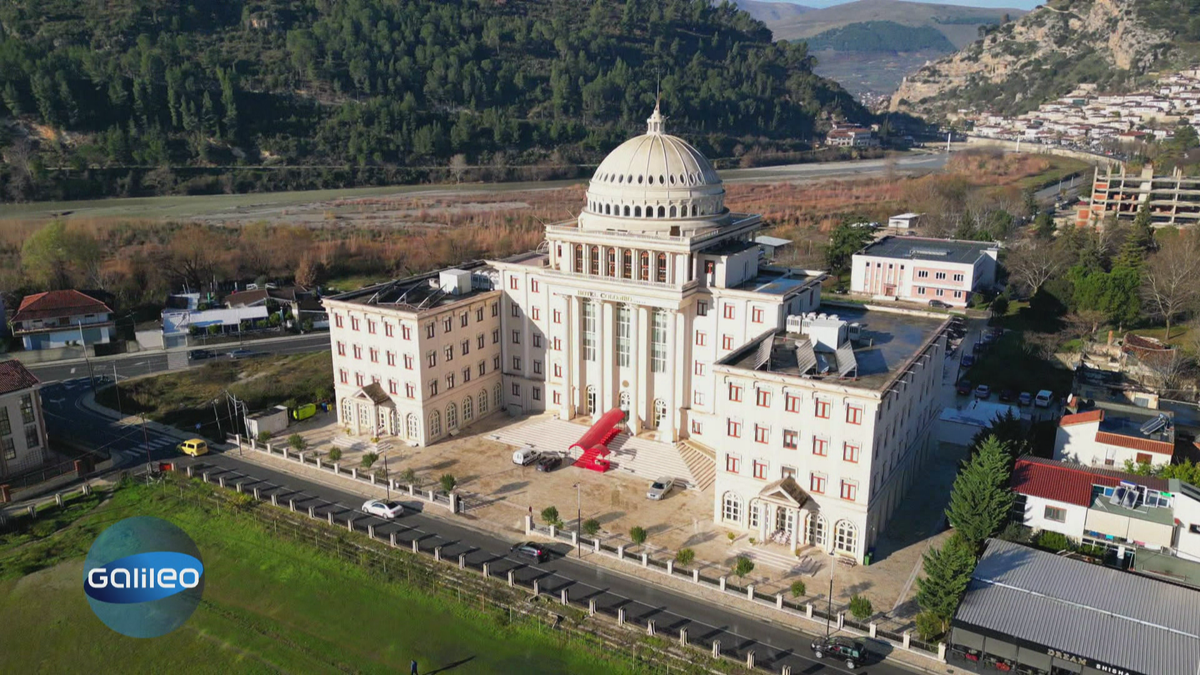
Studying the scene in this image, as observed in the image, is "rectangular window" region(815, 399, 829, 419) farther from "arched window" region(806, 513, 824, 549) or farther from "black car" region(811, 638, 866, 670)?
"black car" region(811, 638, 866, 670)

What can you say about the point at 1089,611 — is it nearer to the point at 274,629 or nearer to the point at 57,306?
the point at 274,629

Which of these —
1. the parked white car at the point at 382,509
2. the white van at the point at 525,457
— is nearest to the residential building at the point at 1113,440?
the white van at the point at 525,457

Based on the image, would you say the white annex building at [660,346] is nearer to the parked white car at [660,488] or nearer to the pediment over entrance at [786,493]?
the pediment over entrance at [786,493]

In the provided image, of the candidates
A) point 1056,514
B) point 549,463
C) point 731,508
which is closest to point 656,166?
point 549,463

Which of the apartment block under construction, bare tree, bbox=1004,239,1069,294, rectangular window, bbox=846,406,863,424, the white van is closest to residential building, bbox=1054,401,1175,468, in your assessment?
rectangular window, bbox=846,406,863,424

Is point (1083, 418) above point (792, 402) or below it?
below

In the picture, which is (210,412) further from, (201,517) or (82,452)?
(201,517)
